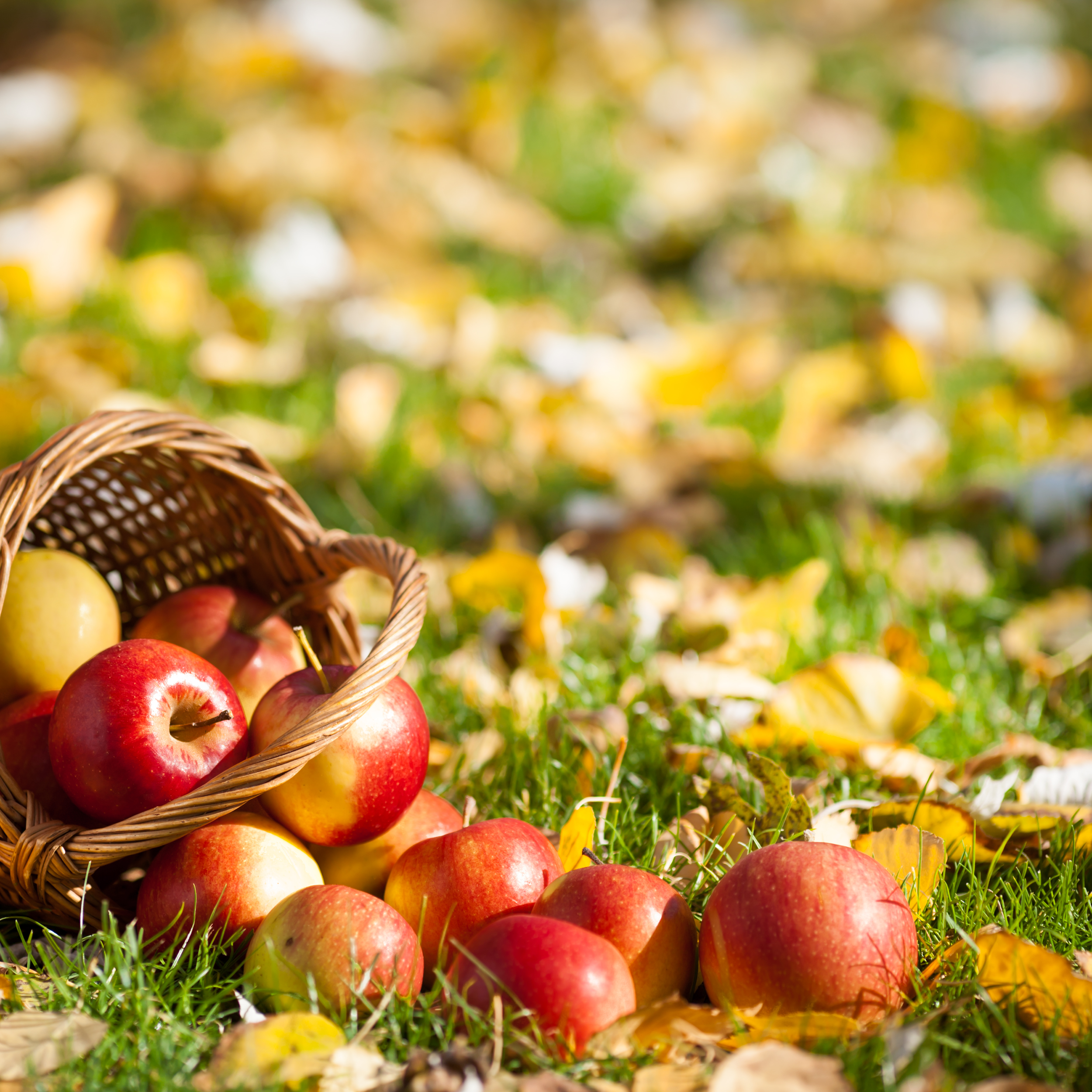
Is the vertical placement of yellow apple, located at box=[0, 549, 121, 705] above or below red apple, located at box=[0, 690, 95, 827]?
above

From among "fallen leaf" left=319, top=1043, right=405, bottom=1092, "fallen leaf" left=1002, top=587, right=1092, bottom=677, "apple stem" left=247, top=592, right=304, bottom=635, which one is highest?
"apple stem" left=247, top=592, right=304, bottom=635

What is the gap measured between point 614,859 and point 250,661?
529 millimetres

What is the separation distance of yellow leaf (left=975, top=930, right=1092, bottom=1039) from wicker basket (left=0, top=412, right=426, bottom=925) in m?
0.68

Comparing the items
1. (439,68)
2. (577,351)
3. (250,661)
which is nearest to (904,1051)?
(250,661)

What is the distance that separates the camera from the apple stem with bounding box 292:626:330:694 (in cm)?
128

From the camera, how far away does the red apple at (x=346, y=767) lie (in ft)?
4.15

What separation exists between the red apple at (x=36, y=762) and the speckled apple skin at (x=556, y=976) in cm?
52

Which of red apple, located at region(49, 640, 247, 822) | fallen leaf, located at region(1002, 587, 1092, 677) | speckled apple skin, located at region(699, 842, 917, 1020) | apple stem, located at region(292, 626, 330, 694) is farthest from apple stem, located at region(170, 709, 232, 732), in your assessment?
fallen leaf, located at region(1002, 587, 1092, 677)

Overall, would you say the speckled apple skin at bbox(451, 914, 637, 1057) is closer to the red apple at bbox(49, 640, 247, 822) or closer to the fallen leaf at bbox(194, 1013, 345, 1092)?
the fallen leaf at bbox(194, 1013, 345, 1092)

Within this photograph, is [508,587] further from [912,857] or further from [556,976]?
[556,976]

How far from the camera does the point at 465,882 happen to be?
124cm

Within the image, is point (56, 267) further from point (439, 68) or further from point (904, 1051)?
point (904, 1051)

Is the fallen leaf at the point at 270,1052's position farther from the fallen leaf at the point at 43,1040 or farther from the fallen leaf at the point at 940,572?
the fallen leaf at the point at 940,572

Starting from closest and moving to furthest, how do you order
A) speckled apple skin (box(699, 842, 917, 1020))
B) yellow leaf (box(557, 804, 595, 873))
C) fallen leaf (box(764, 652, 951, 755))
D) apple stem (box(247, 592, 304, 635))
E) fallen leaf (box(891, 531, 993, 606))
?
1. speckled apple skin (box(699, 842, 917, 1020))
2. yellow leaf (box(557, 804, 595, 873))
3. apple stem (box(247, 592, 304, 635))
4. fallen leaf (box(764, 652, 951, 755))
5. fallen leaf (box(891, 531, 993, 606))
